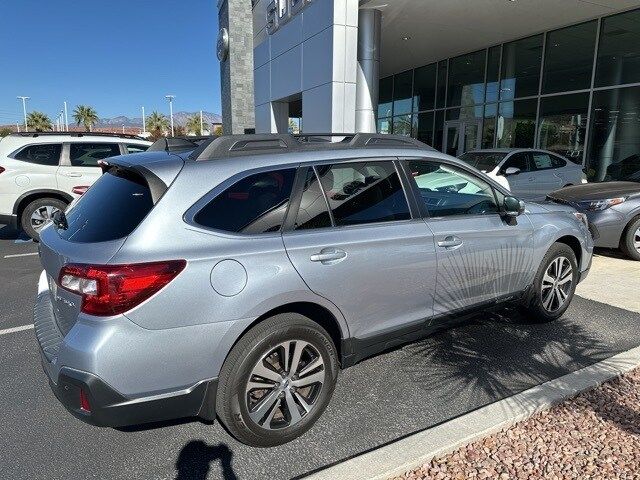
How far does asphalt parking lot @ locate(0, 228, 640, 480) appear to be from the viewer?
8.29ft

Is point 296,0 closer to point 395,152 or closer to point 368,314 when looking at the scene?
point 395,152

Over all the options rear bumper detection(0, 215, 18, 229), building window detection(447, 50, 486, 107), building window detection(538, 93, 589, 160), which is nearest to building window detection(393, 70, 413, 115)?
building window detection(447, 50, 486, 107)

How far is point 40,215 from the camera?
799cm

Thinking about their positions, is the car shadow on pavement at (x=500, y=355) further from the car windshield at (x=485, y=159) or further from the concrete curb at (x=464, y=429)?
the car windshield at (x=485, y=159)

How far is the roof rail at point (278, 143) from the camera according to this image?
8.86 feet

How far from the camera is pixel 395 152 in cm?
331

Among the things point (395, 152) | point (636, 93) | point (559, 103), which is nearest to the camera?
point (395, 152)

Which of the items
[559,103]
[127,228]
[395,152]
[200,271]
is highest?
[559,103]

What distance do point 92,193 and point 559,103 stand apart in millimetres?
14526

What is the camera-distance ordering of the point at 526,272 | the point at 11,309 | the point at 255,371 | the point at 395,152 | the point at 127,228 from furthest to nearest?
the point at 11,309 < the point at 526,272 < the point at 395,152 < the point at 255,371 < the point at 127,228

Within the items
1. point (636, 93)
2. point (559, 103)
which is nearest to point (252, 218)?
point (636, 93)

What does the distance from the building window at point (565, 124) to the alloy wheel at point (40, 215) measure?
13.3 m

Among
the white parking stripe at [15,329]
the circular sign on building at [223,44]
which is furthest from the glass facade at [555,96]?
the white parking stripe at [15,329]

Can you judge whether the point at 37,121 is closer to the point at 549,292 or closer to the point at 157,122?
the point at 157,122
